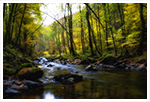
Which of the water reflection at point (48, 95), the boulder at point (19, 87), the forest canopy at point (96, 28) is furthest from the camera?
the forest canopy at point (96, 28)

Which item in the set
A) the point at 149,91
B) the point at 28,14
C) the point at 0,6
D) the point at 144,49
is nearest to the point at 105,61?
the point at 144,49

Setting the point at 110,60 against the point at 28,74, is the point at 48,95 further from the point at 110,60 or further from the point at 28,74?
the point at 110,60

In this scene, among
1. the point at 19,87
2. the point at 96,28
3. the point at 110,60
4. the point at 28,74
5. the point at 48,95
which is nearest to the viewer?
the point at 48,95

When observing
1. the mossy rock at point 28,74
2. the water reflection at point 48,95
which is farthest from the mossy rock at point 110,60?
the water reflection at point 48,95

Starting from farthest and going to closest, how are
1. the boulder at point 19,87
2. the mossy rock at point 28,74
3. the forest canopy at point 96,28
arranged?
the forest canopy at point 96,28, the mossy rock at point 28,74, the boulder at point 19,87

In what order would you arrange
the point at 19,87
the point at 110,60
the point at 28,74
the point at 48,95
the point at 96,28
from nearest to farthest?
the point at 48,95, the point at 19,87, the point at 28,74, the point at 110,60, the point at 96,28

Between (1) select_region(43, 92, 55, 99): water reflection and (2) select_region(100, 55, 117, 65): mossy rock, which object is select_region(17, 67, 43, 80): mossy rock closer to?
(1) select_region(43, 92, 55, 99): water reflection

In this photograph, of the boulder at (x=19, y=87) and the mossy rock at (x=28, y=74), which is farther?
the mossy rock at (x=28, y=74)

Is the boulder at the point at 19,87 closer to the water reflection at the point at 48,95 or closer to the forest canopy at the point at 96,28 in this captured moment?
the water reflection at the point at 48,95

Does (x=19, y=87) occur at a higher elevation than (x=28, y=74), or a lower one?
lower

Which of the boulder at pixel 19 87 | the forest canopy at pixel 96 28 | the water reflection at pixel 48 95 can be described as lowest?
the water reflection at pixel 48 95

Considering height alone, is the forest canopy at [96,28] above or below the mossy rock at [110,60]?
above

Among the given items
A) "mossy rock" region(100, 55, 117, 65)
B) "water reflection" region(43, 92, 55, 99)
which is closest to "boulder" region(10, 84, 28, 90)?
"water reflection" region(43, 92, 55, 99)

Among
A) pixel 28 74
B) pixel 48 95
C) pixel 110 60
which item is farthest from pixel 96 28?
pixel 48 95
